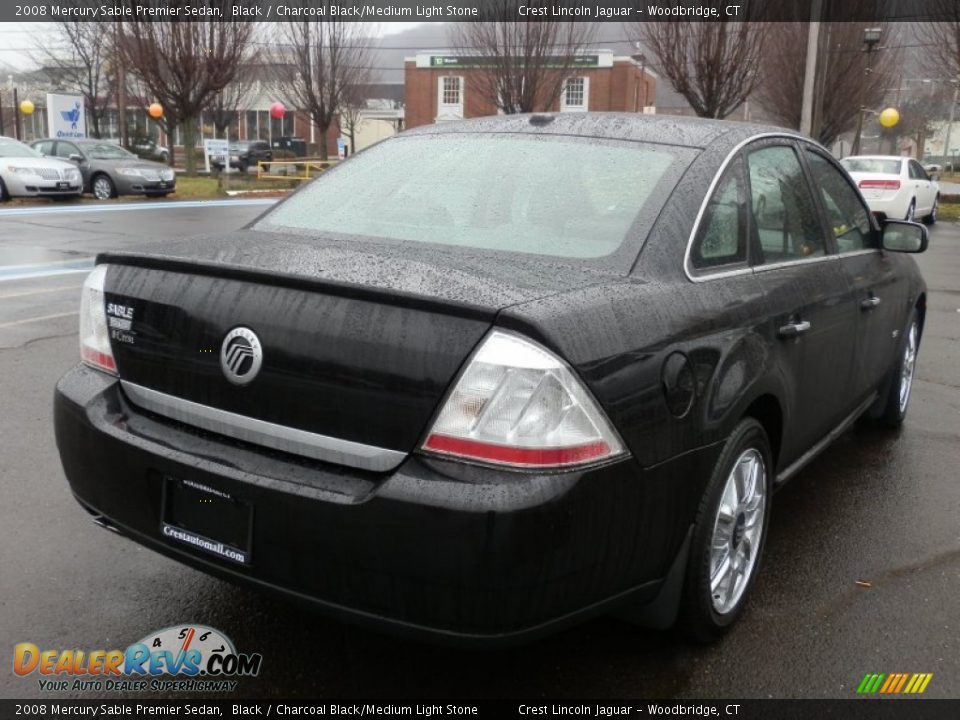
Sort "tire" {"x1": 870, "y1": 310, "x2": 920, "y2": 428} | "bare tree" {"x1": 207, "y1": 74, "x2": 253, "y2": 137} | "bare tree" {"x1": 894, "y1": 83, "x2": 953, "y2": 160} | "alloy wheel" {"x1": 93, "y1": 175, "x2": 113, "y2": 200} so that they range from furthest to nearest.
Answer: "bare tree" {"x1": 894, "y1": 83, "x2": 953, "y2": 160} < "bare tree" {"x1": 207, "y1": 74, "x2": 253, "y2": 137} < "alloy wheel" {"x1": 93, "y1": 175, "x2": 113, "y2": 200} < "tire" {"x1": 870, "y1": 310, "x2": 920, "y2": 428}

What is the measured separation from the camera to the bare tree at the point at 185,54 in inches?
1043

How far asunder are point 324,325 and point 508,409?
504 millimetres

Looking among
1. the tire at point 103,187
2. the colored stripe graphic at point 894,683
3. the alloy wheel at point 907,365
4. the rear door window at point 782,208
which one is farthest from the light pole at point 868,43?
the colored stripe graphic at point 894,683

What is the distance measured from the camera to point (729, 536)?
283cm

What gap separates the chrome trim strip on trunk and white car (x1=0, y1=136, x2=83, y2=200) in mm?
17747

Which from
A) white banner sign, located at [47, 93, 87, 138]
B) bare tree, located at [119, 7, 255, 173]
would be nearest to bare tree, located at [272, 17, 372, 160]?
bare tree, located at [119, 7, 255, 173]

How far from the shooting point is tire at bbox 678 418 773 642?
8.50 ft

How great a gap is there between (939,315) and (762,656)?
7.32 meters

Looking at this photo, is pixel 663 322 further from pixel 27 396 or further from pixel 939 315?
pixel 939 315

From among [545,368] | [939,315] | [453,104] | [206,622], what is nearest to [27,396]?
[206,622]

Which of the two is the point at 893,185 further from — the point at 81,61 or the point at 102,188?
the point at 81,61

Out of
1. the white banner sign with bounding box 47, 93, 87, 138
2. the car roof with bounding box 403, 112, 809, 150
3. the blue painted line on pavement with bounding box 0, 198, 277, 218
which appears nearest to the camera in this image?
the car roof with bounding box 403, 112, 809, 150

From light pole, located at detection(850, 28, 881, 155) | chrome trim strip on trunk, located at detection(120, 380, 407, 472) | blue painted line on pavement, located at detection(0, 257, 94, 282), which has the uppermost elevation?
light pole, located at detection(850, 28, 881, 155)

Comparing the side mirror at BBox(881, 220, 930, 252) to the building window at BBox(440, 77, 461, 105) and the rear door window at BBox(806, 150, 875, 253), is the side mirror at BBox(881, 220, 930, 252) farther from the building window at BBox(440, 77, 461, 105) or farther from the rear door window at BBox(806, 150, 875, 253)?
the building window at BBox(440, 77, 461, 105)
